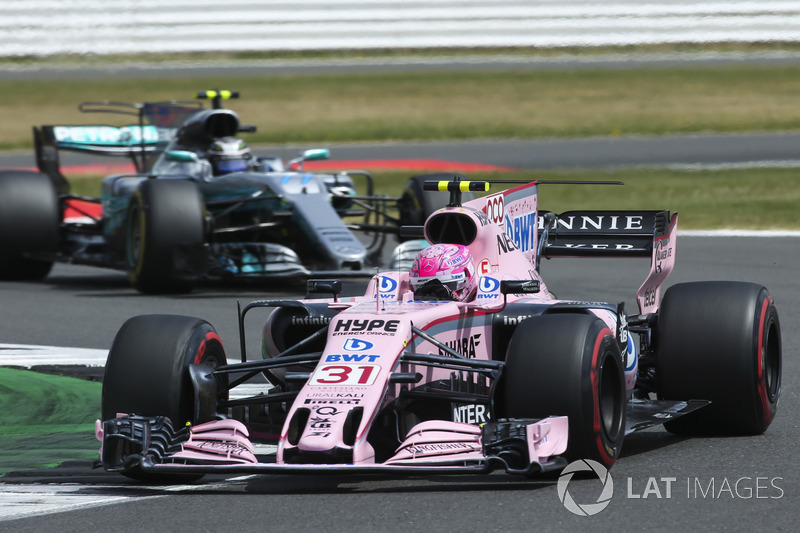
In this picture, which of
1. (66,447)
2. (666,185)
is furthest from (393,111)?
(66,447)

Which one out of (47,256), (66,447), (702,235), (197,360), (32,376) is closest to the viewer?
(197,360)

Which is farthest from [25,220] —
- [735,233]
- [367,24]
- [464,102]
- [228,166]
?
[367,24]

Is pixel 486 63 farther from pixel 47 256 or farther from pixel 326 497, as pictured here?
pixel 326 497

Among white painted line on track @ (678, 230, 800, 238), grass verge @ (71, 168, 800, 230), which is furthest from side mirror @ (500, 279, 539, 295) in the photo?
grass verge @ (71, 168, 800, 230)

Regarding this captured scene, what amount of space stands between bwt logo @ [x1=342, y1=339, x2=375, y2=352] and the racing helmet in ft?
30.3

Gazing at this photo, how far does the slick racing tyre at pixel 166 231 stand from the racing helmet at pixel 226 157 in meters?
1.62

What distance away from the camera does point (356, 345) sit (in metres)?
6.82

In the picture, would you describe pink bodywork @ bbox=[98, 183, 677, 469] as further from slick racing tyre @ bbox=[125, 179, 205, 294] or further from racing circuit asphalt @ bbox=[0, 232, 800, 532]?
slick racing tyre @ bbox=[125, 179, 205, 294]

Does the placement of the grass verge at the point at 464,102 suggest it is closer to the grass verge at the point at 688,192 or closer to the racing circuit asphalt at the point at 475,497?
the grass verge at the point at 688,192

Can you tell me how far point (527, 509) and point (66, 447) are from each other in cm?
287

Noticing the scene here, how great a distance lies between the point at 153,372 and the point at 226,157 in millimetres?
9167

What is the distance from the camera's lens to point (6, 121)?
32625 millimetres

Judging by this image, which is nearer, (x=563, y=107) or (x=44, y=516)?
(x=44, y=516)

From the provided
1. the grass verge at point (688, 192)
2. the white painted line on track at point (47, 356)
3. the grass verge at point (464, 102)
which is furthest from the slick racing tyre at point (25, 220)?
the grass verge at point (464, 102)
